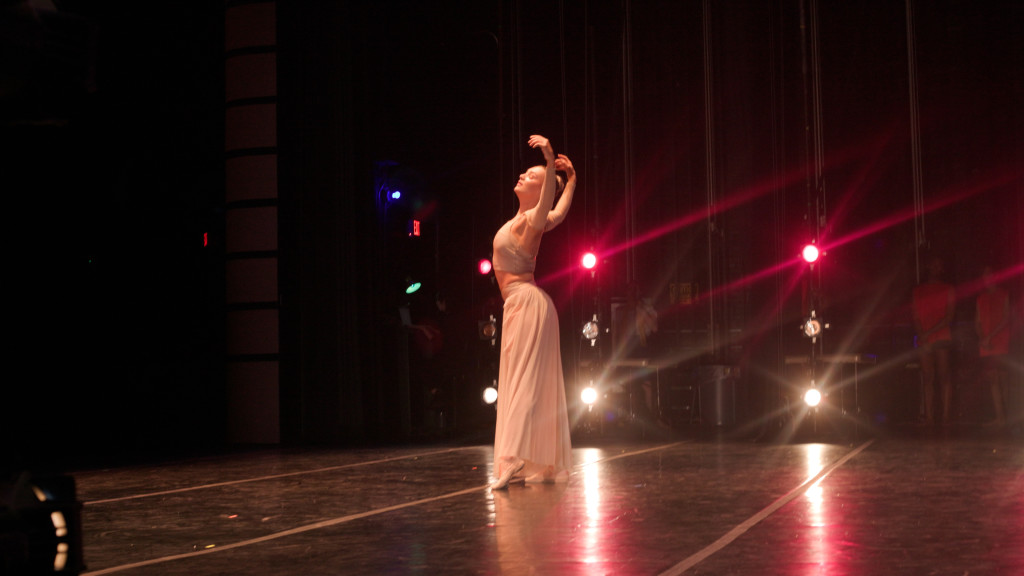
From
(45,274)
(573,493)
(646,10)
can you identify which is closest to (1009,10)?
(646,10)

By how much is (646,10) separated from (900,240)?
4108 millimetres

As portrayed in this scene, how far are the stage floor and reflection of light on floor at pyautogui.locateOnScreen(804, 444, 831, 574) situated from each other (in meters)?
0.01

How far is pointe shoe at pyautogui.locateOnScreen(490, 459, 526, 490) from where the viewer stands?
5.87 meters

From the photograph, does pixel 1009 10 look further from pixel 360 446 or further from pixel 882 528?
pixel 882 528

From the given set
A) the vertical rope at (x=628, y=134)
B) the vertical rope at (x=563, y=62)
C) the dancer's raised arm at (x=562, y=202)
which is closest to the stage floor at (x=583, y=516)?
the dancer's raised arm at (x=562, y=202)

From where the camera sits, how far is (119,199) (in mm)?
9875

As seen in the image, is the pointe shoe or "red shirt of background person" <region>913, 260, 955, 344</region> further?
"red shirt of background person" <region>913, 260, 955, 344</region>

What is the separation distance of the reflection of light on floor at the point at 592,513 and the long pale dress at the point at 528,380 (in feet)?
0.90

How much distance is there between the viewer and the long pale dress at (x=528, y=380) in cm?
598

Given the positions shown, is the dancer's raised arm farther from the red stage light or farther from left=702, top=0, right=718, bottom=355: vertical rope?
left=702, top=0, right=718, bottom=355: vertical rope

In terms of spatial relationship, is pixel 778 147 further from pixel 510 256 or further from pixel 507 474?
pixel 507 474

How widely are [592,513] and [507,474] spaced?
1075mm

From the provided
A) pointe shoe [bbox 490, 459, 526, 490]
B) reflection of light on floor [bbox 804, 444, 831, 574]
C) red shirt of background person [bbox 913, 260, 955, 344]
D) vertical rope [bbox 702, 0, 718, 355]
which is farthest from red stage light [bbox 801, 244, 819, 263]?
pointe shoe [bbox 490, 459, 526, 490]

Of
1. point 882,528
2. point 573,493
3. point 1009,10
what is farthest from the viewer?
point 1009,10
